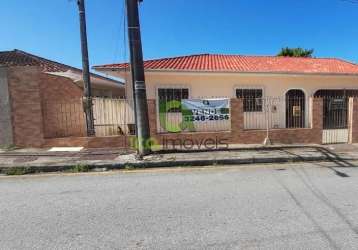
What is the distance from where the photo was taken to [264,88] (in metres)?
12.6

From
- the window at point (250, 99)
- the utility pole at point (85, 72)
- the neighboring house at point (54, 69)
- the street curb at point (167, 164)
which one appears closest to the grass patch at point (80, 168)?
the street curb at point (167, 164)

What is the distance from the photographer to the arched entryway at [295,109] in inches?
487

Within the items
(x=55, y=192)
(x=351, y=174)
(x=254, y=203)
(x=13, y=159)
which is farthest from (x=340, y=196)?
(x=13, y=159)

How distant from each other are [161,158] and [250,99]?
6471mm

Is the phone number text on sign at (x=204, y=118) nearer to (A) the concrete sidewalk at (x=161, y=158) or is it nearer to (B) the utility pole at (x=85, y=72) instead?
(A) the concrete sidewalk at (x=161, y=158)

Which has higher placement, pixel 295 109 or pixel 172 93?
pixel 172 93

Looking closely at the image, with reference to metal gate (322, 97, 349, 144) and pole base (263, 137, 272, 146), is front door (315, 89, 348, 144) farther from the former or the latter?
pole base (263, 137, 272, 146)

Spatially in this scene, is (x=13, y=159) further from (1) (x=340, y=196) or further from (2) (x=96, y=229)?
(1) (x=340, y=196)

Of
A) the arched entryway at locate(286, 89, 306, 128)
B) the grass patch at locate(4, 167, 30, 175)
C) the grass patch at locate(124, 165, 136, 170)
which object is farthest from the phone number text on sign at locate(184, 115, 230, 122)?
the grass patch at locate(4, 167, 30, 175)

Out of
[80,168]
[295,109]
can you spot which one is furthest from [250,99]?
[80,168]

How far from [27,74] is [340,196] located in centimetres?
937

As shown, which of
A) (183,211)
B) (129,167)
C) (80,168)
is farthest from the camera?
(129,167)

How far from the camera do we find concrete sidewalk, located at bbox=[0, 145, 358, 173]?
22.7 ft

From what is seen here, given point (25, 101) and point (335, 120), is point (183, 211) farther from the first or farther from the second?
point (335, 120)
